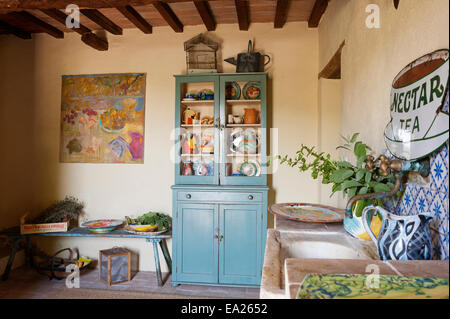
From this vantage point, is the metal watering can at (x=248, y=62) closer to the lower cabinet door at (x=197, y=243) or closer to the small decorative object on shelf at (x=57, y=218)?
the lower cabinet door at (x=197, y=243)

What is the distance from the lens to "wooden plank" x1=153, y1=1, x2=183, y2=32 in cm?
274

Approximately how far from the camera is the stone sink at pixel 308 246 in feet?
3.46

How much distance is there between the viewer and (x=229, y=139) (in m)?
3.05

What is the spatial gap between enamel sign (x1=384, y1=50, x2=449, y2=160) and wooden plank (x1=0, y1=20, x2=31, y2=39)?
3970 mm

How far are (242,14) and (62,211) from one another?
118 inches

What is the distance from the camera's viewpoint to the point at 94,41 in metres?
3.22

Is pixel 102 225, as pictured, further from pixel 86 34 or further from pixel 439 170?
pixel 439 170

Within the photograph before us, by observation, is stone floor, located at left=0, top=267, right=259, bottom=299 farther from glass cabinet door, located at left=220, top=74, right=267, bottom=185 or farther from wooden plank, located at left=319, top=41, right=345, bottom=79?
wooden plank, located at left=319, top=41, right=345, bottom=79

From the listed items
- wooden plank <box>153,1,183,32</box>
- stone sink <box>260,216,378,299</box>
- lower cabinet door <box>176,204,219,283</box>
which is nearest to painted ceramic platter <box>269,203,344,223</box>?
stone sink <box>260,216,378,299</box>

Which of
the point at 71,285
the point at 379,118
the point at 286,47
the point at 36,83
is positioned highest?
the point at 286,47

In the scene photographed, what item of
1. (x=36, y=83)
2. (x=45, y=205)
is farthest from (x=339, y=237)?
(x=36, y=83)

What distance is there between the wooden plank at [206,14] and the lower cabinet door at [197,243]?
1996 mm
